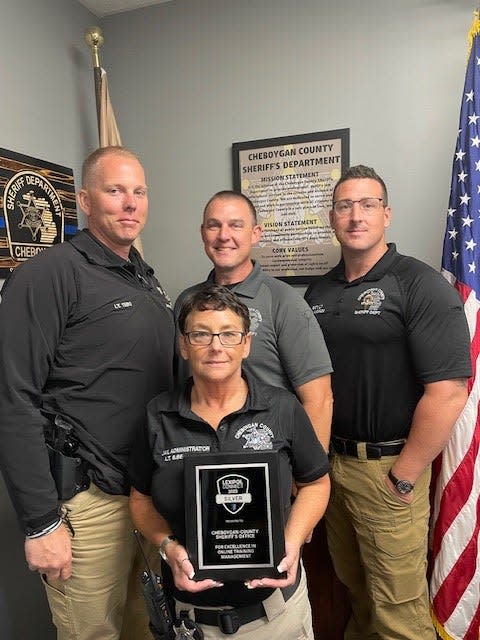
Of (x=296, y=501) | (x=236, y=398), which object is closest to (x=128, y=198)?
(x=236, y=398)

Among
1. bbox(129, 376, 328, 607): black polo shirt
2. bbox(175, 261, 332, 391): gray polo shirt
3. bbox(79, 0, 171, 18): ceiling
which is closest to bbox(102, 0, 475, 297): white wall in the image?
bbox(79, 0, 171, 18): ceiling

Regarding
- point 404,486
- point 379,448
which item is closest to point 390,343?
point 379,448

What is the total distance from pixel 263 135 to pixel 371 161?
0.52m

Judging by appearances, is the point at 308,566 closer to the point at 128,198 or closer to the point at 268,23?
the point at 128,198

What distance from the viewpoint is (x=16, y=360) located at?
1.31 m

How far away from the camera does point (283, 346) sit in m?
1.57

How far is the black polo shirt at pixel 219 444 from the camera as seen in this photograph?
3.86 ft

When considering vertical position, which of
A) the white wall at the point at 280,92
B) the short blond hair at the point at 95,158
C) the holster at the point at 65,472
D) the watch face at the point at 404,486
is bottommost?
the watch face at the point at 404,486

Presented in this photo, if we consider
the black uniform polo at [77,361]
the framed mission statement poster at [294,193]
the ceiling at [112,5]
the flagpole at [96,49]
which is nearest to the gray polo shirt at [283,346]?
the black uniform polo at [77,361]

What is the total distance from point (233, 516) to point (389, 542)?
2.84ft

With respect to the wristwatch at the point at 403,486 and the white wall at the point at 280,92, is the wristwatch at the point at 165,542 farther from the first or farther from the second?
the white wall at the point at 280,92

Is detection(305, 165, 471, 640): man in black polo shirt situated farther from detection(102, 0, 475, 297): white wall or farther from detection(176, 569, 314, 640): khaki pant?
detection(176, 569, 314, 640): khaki pant

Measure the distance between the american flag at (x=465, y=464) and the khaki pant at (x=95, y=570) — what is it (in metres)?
1.15

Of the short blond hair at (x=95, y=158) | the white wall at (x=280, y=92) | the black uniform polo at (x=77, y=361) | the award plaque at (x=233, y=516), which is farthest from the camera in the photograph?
the white wall at (x=280, y=92)
